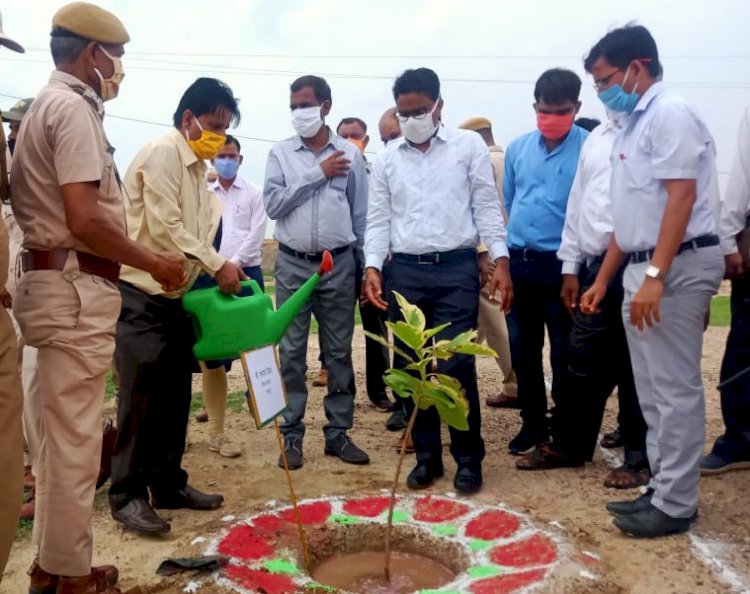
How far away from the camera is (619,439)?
536cm

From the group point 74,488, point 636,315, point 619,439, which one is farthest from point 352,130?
point 74,488

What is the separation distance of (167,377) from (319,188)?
65.4 inches

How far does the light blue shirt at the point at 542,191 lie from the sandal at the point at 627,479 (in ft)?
4.58

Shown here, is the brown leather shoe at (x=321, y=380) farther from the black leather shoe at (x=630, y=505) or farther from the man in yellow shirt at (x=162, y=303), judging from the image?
the black leather shoe at (x=630, y=505)

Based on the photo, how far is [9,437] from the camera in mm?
2701

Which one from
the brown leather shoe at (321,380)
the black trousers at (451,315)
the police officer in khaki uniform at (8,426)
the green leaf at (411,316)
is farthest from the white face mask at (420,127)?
the brown leather shoe at (321,380)

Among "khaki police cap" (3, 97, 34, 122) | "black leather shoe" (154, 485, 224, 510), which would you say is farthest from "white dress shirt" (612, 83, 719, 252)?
"khaki police cap" (3, 97, 34, 122)

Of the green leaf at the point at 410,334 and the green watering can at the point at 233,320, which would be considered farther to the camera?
the green watering can at the point at 233,320

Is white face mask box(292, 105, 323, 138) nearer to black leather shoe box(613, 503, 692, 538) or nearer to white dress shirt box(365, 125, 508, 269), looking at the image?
white dress shirt box(365, 125, 508, 269)

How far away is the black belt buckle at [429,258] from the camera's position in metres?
4.55

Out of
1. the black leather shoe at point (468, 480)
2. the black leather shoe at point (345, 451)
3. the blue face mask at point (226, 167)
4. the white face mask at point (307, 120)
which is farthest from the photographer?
the blue face mask at point (226, 167)

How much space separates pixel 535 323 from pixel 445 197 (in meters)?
1.13

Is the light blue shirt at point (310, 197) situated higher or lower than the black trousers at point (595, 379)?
higher

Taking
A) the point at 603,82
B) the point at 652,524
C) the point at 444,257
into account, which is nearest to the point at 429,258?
the point at 444,257
